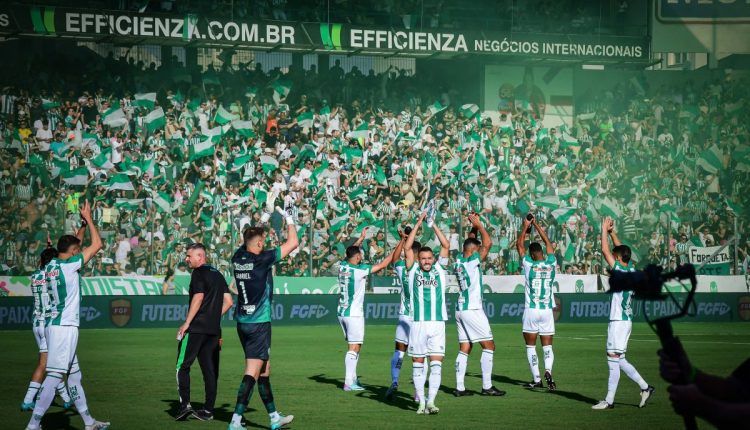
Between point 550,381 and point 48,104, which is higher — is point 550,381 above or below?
below

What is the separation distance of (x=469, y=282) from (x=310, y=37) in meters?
23.3

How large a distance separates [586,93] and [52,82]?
79.3ft

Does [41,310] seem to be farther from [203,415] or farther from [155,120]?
[155,120]

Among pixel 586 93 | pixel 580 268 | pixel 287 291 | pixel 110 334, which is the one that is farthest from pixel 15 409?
pixel 586 93

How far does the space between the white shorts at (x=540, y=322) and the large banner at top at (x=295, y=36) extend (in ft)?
74.1

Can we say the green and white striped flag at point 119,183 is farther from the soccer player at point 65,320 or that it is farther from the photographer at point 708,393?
the photographer at point 708,393

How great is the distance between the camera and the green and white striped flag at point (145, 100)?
123 feet

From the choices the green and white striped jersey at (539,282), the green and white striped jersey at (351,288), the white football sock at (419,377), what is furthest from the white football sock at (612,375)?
the green and white striped jersey at (351,288)

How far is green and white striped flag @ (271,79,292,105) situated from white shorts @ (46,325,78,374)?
27.8 meters

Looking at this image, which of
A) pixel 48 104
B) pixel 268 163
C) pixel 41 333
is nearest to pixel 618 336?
pixel 41 333

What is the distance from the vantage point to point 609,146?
4366 centimetres

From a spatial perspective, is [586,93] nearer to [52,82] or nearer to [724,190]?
[724,190]

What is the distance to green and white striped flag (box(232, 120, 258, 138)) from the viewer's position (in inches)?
1510

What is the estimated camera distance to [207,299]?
15.2 meters
